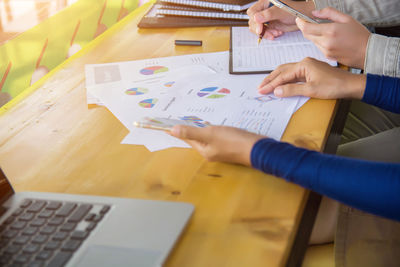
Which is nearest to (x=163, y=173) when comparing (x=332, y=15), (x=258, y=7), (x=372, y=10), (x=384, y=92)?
(x=384, y=92)

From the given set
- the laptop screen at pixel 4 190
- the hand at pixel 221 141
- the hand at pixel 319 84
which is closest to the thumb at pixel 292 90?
the hand at pixel 319 84

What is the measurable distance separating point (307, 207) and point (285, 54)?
530mm

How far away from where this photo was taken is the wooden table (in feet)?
1.78

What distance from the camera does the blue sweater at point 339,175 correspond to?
1.97 feet

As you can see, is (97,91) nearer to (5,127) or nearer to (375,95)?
(5,127)

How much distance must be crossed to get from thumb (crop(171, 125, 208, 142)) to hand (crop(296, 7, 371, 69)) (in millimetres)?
466

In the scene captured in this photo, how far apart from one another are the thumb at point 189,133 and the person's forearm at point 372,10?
0.73 meters

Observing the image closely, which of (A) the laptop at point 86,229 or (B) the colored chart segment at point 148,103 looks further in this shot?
(B) the colored chart segment at point 148,103

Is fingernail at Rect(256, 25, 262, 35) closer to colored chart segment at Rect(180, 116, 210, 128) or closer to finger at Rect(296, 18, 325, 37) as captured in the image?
finger at Rect(296, 18, 325, 37)

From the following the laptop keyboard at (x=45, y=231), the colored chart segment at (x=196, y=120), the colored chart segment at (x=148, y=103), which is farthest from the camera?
the colored chart segment at (x=148, y=103)

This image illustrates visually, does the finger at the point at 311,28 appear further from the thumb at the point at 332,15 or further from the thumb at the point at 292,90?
the thumb at the point at 292,90

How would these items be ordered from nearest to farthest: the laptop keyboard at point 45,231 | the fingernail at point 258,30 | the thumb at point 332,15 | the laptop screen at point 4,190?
the laptop keyboard at point 45,231, the laptop screen at point 4,190, the thumb at point 332,15, the fingernail at point 258,30

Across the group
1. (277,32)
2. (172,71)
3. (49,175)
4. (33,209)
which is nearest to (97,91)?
(172,71)

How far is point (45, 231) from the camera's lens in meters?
0.54
